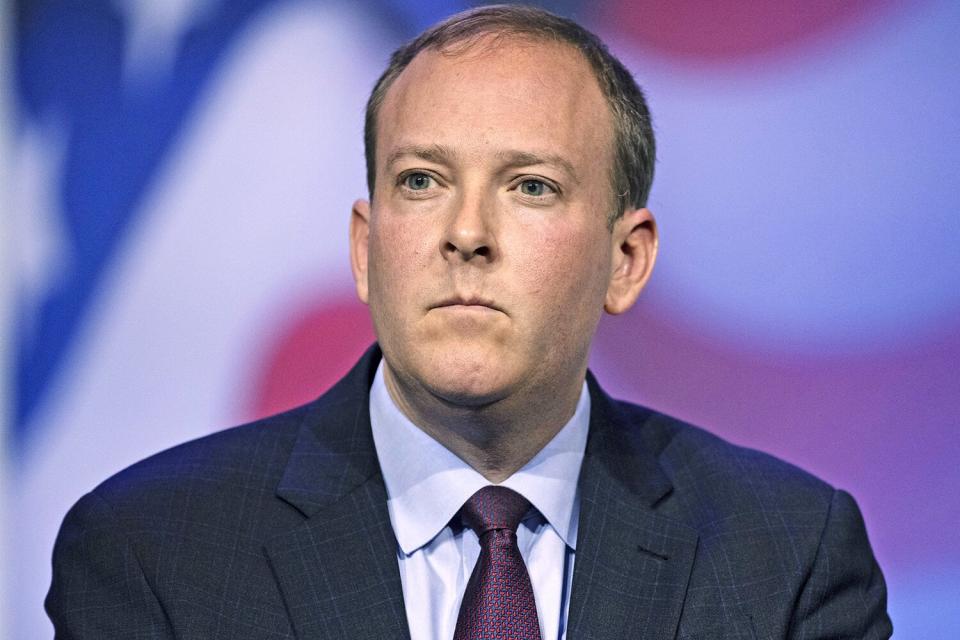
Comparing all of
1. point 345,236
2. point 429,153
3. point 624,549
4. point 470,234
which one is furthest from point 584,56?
point 345,236

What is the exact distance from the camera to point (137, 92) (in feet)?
10.4

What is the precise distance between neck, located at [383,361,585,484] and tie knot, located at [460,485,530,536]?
0.08 m

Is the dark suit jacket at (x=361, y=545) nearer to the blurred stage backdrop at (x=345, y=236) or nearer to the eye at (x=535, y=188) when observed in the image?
the eye at (x=535, y=188)

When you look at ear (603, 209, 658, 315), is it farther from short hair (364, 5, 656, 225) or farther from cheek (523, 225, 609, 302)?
cheek (523, 225, 609, 302)

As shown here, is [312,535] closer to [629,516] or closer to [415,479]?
[415,479]

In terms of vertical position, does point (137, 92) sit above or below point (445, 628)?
above

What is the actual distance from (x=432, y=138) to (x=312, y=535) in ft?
2.28

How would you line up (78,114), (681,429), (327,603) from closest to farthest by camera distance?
(327,603)
(681,429)
(78,114)

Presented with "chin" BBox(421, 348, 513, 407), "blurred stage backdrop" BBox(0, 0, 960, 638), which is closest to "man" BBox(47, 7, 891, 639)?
"chin" BBox(421, 348, 513, 407)

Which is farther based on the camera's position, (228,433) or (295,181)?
(295,181)

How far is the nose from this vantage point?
212 cm

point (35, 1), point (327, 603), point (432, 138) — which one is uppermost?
point (35, 1)

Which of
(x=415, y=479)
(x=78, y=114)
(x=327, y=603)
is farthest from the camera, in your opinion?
(x=78, y=114)

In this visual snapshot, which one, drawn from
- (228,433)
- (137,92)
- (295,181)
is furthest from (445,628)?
(137,92)
